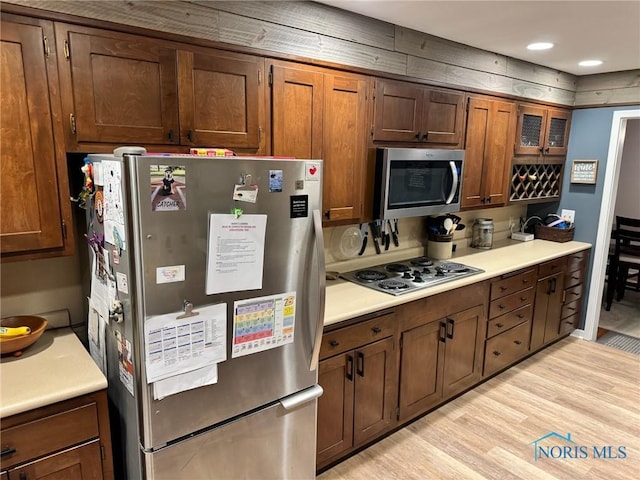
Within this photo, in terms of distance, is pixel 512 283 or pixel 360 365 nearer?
pixel 360 365

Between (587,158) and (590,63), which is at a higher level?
(590,63)

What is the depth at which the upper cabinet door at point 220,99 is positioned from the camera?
6.04 feet

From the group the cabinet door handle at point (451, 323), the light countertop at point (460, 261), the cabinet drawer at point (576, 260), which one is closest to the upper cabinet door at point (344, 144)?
the light countertop at point (460, 261)

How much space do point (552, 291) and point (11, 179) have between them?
3.82 m

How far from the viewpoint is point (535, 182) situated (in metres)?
3.96

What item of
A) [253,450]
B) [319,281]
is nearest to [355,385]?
[253,450]

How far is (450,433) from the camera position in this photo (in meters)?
2.71

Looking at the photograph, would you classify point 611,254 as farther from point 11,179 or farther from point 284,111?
point 11,179

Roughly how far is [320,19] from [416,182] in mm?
1111

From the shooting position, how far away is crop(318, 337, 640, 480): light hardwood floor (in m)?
2.41

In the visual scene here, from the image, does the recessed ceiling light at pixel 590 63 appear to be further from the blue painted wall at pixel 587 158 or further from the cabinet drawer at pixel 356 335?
the cabinet drawer at pixel 356 335

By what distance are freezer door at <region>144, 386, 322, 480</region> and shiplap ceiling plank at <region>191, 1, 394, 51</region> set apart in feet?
5.69

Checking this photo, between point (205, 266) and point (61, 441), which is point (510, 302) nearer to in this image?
point (205, 266)

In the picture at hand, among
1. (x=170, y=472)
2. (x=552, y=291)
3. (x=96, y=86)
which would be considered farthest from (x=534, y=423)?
(x=96, y=86)
